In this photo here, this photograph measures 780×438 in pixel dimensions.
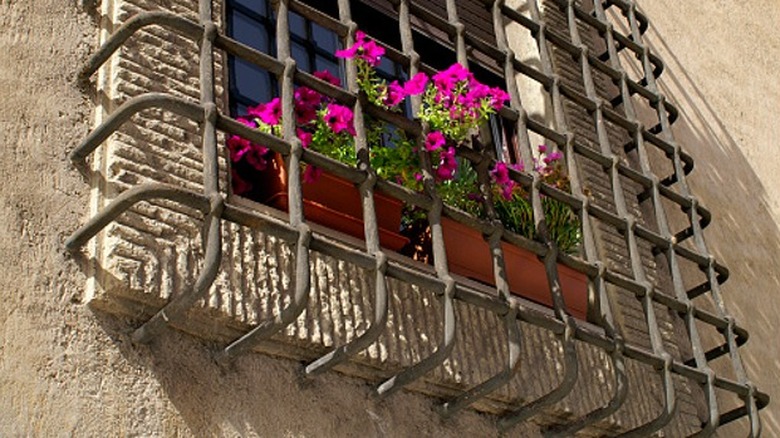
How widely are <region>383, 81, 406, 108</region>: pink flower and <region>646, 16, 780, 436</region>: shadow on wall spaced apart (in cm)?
176

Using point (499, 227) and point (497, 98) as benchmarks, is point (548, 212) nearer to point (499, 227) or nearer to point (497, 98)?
point (497, 98)

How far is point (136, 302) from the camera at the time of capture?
2.62m

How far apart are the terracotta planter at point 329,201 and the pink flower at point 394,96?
0.26 m

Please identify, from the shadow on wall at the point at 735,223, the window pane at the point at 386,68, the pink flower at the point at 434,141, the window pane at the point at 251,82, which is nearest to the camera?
the pink flower at the point at 434,141

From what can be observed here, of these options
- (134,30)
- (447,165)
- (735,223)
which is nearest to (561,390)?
(447,165)

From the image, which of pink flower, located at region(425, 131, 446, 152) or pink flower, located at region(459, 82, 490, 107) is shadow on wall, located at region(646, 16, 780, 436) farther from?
pink flower, located at region(425, 131, 446, 152)

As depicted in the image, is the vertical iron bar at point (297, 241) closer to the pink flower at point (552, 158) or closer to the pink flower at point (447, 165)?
the pink flower at point (447, 165)

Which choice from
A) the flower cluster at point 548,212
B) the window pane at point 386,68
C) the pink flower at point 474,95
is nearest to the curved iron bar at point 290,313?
the pink flower at point 474,95

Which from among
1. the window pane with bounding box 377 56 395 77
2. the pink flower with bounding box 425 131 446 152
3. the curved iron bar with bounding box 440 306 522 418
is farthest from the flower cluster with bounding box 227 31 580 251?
the window pane with bounding box 377 56 395 77

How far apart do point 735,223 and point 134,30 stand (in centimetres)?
315

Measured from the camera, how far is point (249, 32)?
13.2ft

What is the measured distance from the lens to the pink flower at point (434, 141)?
332cm

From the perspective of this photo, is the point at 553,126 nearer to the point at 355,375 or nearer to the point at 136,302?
the point at 355,375

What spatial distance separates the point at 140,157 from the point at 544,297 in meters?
1.40
